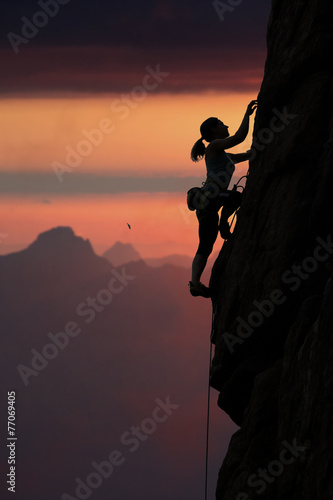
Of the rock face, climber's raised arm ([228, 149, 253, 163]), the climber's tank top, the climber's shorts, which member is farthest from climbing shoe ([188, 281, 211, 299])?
climber's raised arm ([228, 149, 253, 163])

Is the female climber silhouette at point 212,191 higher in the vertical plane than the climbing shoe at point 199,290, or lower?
higher

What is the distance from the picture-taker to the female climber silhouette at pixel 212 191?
66.5 feet

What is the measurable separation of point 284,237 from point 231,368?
377cm

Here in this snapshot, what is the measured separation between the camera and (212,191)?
20281 mm

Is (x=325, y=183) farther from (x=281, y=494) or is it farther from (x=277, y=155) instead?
(x=281, y=494)

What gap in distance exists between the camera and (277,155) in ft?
60.5

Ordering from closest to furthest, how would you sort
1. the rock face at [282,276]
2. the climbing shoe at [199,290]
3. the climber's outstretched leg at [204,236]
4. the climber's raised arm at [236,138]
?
1. the rock face at [282,276]
2. the climber's raised arm at [236,138]
3. the climber's outstretched leg at [204,236]
4. the climbing shoe at [199,290]

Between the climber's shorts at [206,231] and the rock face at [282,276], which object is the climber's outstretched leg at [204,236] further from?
the rock face at [282,276]

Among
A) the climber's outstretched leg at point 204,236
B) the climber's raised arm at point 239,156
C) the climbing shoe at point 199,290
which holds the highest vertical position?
the climber's raised arm at point 239,156

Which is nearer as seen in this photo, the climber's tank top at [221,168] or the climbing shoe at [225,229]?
the climber's tank top at [221,168]

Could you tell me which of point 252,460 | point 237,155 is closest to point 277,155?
point 237,155

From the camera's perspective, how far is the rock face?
15594mm

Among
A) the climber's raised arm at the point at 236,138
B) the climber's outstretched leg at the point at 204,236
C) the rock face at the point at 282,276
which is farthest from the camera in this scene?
the climber's outstretched leg at the point at 204,236

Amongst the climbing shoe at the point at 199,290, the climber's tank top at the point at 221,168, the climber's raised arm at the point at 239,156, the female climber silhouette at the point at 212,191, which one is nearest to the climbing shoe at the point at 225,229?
the female climber silhouette at the point at 212,191
